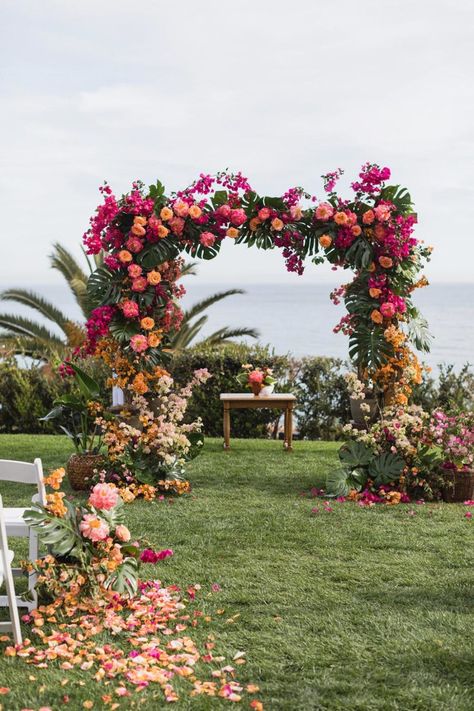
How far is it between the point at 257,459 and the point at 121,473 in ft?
7.26

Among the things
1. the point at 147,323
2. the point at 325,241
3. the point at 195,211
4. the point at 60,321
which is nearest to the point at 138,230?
the point at 195,211

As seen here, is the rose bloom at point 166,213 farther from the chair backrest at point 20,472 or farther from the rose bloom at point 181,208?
the chair backrest at point 20,472

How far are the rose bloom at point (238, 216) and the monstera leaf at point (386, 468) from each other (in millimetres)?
2573

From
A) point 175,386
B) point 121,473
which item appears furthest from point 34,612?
point 175,386

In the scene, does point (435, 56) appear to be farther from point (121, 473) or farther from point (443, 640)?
point (443, 640)

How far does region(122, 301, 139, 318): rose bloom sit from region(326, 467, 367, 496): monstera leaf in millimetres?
2366

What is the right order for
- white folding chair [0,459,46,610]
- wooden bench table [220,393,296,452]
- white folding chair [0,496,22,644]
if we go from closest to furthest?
1. white folding chair [0,496,22,644]
2. white folding chair [0,459,46,610]
3. wooden bench table [220,393,296,452]

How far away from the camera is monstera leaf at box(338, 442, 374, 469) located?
763 centimetres

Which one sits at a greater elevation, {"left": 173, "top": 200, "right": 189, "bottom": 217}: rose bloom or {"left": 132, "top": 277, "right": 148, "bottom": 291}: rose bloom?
{"left": 173, "top": 200, "right": 189, "bottom": 217}: rose bloom

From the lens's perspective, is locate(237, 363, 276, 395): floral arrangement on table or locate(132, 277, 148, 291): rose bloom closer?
locate(132, 277, 148, 291): rose bloom

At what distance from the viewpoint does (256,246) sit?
802 centimetres

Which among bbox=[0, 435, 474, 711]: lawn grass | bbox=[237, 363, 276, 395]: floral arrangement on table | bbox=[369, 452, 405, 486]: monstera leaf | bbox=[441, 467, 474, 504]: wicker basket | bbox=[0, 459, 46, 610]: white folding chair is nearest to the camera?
bbox=[0, 435, 474, 711]: lawn grass

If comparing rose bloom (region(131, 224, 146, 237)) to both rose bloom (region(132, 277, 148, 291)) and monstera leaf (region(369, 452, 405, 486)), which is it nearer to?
rose bloom (region(132, 277, 148, 291))

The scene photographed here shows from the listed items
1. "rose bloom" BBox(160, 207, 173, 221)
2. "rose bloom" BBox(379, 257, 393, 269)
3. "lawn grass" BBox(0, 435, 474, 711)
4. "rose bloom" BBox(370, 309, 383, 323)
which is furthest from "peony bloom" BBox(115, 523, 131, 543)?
"rose bloom" BBox(379, 257, 393, 269)
